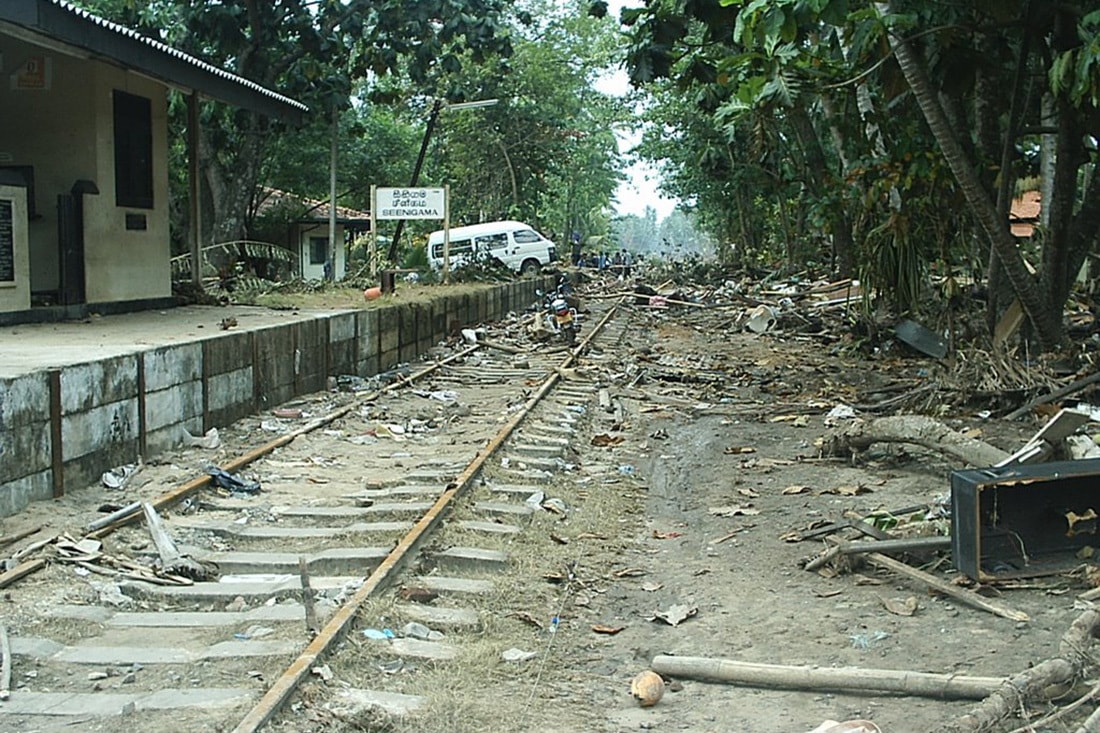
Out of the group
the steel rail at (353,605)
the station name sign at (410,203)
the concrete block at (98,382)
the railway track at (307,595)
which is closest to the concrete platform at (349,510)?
the railway track at (307,595)

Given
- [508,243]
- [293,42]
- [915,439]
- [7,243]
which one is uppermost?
[293,42]

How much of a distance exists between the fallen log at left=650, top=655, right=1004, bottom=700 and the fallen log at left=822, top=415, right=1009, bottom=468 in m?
3.56

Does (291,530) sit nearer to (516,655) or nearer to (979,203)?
A: (516,655)

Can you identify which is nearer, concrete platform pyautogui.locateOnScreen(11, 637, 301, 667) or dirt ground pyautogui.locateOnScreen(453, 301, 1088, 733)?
dirt ground pyautogui.locateOnScreen(453, 301, 1088, 733)

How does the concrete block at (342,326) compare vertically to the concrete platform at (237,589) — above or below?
above

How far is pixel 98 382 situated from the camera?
846 centimetres

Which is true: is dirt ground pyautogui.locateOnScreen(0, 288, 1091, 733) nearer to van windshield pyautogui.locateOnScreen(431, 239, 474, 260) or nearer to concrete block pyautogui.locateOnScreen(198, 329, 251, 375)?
concrete block pyautogui.locateOnScreen(198, 329, 251, 375)

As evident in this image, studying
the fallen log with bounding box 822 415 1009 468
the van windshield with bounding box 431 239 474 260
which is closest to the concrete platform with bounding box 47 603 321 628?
the fallen log with bounding box 822 415 1009 468

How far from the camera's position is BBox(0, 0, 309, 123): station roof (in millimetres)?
10597

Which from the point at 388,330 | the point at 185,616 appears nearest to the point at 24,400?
the point at 185,616

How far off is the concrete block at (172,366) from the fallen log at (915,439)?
569 cm

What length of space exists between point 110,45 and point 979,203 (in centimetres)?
915

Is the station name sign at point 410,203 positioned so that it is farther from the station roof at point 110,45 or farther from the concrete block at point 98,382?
the concrete block at point 98,382

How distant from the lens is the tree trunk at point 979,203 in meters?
11.1
